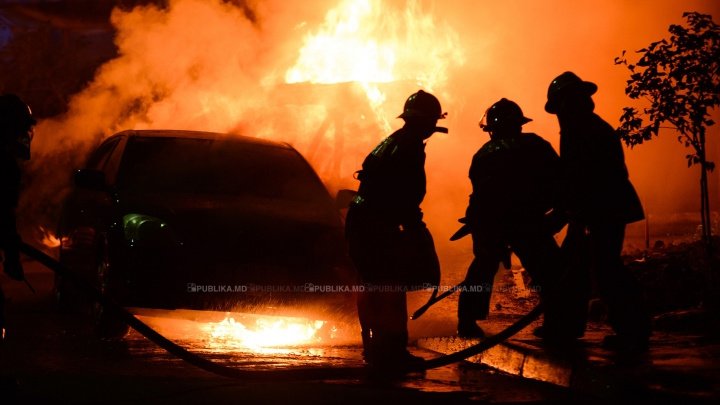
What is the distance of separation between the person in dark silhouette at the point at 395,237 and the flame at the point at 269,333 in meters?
1.34

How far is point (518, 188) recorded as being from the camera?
6484mm

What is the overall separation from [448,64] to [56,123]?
23.3 ft

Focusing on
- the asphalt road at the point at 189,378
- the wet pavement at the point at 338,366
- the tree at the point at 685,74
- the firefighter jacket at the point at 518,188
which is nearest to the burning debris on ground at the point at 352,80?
the tree at the point at 685,74

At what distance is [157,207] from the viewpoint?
7332 mm

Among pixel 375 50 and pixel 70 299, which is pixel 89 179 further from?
pixel 375 50

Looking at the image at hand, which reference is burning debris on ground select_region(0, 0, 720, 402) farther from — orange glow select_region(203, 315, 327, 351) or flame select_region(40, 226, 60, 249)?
orange glow select_region(203, 315, 327, 351)

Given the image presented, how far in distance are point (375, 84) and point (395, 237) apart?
8990 mm

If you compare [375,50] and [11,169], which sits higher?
[375,50]

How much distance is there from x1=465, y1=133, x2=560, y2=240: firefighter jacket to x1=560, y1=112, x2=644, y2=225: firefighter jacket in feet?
1.80

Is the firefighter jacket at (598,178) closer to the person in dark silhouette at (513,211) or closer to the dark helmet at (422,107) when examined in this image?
the person in dark silhouette at (513,211)

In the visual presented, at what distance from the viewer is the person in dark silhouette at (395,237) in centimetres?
598

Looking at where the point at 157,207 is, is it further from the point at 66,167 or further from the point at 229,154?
the point at 66,167

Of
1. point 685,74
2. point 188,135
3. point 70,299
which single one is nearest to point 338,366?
point 188,135

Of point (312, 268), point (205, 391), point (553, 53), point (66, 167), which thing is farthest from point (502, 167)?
point (66, 167)
